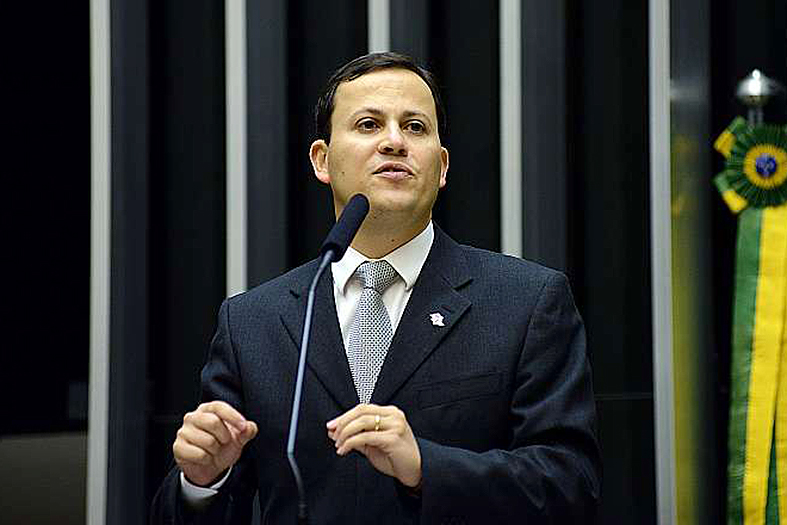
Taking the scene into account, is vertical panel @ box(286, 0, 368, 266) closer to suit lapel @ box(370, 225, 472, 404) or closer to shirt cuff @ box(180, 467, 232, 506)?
suit lapel @ box(370, 225, 472, 404)

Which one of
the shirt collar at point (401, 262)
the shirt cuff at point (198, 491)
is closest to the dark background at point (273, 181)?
the shirt collar at point (401, 262)

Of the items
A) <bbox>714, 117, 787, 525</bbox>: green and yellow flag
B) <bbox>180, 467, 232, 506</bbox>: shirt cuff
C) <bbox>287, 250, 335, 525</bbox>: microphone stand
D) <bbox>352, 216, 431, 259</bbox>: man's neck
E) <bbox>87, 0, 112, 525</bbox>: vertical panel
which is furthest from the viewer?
<bbox>87, 0, 112, 525</bbox>: vertical panel

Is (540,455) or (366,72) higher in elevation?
(366,72)

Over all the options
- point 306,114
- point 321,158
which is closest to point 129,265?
point 306,114

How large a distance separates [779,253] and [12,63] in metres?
1.90

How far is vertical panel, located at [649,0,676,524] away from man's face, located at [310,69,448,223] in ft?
5.10

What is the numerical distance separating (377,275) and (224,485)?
0.32m

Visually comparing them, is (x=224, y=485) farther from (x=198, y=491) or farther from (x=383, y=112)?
(x=383, y=112)

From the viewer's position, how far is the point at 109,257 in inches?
118

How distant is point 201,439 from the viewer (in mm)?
1303

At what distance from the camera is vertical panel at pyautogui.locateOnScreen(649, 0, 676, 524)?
3.02 m

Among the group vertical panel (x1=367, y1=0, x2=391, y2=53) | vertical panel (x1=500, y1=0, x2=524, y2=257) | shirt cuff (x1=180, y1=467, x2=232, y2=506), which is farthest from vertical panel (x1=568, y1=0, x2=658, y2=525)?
shirt cuff (x1=180, y1=467, x2=232, y2=506)

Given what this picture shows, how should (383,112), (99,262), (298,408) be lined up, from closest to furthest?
(298,408), (383,112), (99,262)

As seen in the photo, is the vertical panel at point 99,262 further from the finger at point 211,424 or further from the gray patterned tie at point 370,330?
the finger at point 211,424
